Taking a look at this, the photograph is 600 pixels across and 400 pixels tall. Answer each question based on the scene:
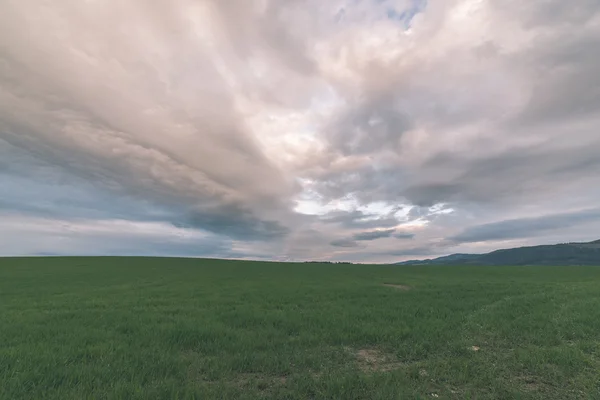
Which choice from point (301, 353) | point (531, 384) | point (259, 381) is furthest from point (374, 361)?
point (531, 384)

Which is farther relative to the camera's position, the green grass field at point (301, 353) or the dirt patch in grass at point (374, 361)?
the dirt patch in grass at point (374, 361)

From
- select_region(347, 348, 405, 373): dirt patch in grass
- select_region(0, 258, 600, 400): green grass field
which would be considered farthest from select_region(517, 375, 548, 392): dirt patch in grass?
select_region(347, 348, 405, 373): dirt patch in grass

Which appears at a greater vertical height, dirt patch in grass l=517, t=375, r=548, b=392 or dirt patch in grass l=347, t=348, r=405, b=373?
dirt patch in grass l=517, t=375, r=548, b=392

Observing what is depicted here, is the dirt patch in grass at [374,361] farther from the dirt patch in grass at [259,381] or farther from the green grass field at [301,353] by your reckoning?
the dirt patch in grass at [259,381]

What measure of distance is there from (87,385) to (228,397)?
10.1 ft

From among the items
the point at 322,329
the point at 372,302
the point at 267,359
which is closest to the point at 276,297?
the point at 372,302

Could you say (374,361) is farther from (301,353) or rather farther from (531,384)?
(531,384)

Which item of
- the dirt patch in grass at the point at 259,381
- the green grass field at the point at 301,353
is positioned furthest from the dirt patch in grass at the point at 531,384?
the dirt patch in grass at the point at 259,381

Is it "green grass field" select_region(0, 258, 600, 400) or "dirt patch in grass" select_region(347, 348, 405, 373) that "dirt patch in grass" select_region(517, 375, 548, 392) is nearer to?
"green grass field" select_region(0, 258, 600, 400)

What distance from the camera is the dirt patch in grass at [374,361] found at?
27.8 ft

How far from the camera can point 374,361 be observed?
907cm

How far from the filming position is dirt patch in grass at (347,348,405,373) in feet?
27.8

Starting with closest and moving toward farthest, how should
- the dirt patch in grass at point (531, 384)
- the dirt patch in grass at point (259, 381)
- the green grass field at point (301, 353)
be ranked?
the green grass field at point (301, 353) → the dirt patch in grass at point (531, 384) → the dirt patch in grass at point (259, 381)

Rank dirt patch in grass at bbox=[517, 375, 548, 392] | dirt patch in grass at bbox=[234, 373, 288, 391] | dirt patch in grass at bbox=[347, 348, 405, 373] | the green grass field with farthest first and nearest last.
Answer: dirt patch in grass at bbox=[347, 348, 405, 373] → dirt patch in grass at bbox=[234, 373, 288, 391] → dirt patch in grass at bbox=[517, 375, 548, 392] → the green grass field
